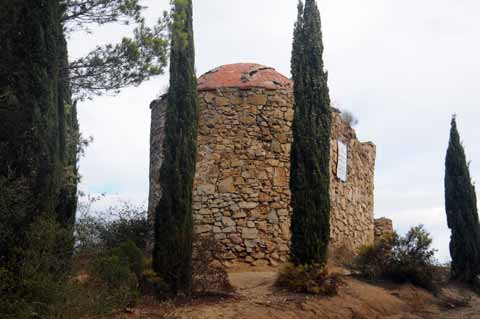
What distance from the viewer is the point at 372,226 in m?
19.1

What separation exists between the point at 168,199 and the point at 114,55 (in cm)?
276

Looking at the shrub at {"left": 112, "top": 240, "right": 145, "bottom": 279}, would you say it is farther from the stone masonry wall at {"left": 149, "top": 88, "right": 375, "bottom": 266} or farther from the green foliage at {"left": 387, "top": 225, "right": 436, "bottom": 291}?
→ the green foliage at {"left": 387, "top": 225, "right": 436, "bottom": 291}

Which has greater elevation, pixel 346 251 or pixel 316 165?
pixel 316 165

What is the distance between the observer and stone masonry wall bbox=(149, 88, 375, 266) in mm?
14258

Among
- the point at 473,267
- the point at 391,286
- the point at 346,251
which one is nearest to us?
the point at 391,286

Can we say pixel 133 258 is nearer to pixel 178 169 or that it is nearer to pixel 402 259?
pixel 178 169

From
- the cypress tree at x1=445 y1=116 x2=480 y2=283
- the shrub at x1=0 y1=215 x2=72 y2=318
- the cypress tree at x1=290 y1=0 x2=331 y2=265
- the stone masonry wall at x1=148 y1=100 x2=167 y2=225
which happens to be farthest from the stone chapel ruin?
the shrub at x1=0 y1=215 x2=72 y2=318

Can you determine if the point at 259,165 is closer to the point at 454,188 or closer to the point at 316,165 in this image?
the point at 316,165

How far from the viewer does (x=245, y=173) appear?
14.6m

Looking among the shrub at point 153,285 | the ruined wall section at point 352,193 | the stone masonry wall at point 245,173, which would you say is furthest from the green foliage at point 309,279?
the ruined wall section at point 352,193

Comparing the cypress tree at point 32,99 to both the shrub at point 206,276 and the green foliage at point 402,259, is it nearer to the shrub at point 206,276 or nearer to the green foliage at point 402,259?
the shrub at point 206,276

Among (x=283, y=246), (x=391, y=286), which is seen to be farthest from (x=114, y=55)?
(x=391, y=286)

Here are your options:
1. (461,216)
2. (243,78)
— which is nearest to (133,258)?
(243,78)

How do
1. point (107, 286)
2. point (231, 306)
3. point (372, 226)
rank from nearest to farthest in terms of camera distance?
point (107, 286) < point (231, 306) < point (372, 226)
